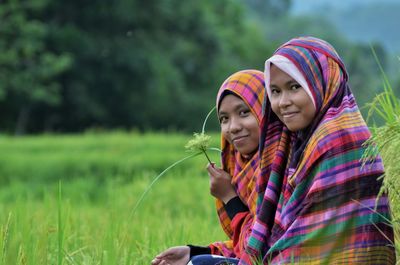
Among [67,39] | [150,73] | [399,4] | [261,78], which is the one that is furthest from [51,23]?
[399,4]

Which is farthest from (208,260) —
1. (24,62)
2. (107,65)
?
(107,65)

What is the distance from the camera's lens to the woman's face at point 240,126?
3.32m

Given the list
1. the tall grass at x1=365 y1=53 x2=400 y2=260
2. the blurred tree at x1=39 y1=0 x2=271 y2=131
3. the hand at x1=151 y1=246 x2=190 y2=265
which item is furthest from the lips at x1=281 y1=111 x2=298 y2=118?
the blurred tree at x1=39 y1=0 x2=271 y2=131

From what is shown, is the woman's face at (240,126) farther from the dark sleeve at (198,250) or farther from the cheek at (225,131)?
the dark sleeve at (198,250)

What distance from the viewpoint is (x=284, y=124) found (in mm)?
3125

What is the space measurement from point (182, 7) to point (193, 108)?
3.57 meters

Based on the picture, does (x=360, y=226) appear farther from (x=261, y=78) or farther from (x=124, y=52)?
(x=124, y=52)

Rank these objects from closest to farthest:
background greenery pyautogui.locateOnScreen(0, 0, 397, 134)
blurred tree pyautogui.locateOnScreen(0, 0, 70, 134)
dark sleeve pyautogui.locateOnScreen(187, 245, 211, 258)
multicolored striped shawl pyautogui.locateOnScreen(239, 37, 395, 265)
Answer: multicolored striped shawl pyautogui.locateOnScreen(239, 37, 395, 265) < dark sleeve pyautogui.locateOnScreen(187, 245, 211, 258) < blurred tree pyautogui.locateOnScreen(0, 0, 70, 134) < background greenery pyautogui.locateOnScreen(0, 0, 397, 134)

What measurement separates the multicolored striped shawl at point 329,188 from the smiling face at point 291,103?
31 mm

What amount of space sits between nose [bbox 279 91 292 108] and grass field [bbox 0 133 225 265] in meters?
0.82

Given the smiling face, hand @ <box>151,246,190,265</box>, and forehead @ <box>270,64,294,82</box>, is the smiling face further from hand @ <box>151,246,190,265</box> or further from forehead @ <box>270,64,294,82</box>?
hand @ <box>151,246,190,265</box>

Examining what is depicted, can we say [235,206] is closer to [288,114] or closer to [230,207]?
[230,207]

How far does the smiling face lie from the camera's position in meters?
2.91

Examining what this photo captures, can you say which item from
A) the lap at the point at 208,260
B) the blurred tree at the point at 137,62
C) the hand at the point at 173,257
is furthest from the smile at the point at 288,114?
the blurred tree at the point at 137,62
